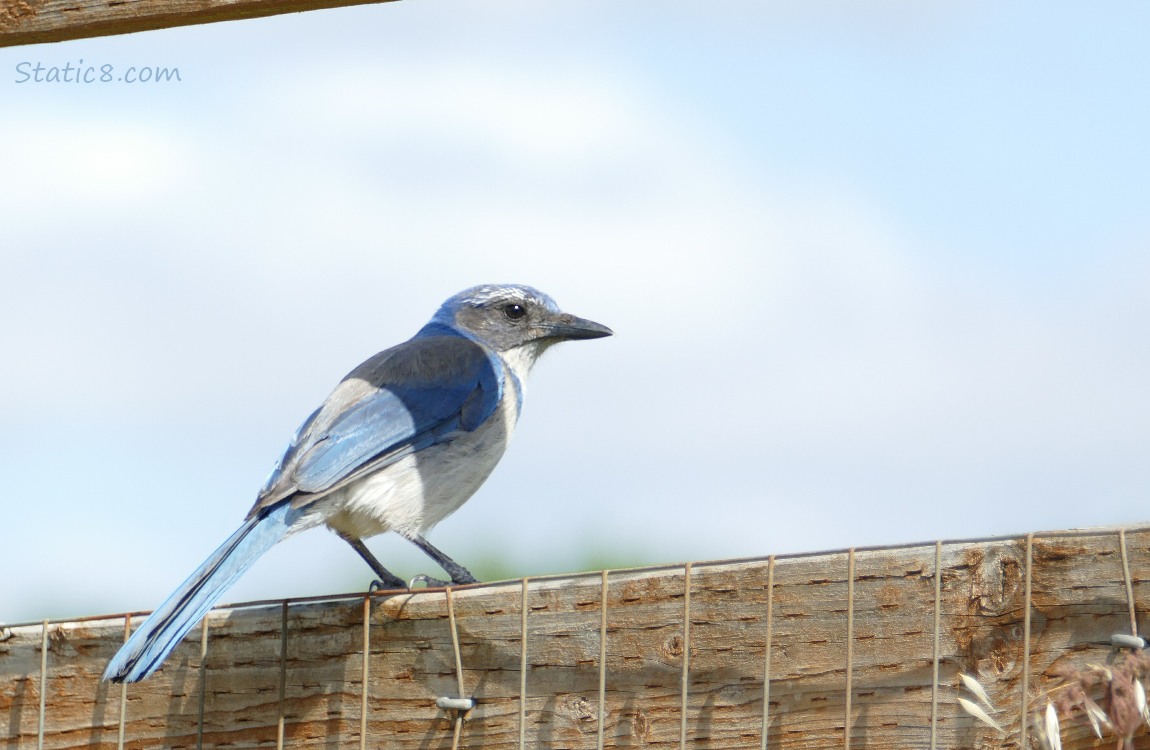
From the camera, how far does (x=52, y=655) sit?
325 centimetres

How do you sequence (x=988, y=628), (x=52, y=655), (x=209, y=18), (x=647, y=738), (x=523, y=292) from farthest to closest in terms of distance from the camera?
(x=523, y=292) → (x=52, y=655) → (x=209, y=18) → (x=647, y=738) → (x=988, y=628)

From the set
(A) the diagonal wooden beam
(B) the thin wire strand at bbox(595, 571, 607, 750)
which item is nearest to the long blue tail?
(B) the thin wire strand at bbox(595, 571, 607, 750)

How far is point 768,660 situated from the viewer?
2545mm

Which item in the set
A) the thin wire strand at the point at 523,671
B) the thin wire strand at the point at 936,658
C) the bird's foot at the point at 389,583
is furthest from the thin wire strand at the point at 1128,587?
the bird's foot at the point at 389,583

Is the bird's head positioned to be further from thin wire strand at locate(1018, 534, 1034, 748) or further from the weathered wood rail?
thin wire strand at locate(1018, 534, 1034, 748)

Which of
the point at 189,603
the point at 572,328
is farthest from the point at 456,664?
the point at 572,328

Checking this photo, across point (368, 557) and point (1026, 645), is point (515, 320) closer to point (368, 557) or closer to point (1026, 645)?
point (368, 557)

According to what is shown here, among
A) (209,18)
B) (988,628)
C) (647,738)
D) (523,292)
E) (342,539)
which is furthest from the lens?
(523,292)

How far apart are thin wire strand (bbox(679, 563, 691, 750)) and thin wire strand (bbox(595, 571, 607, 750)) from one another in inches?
6.3

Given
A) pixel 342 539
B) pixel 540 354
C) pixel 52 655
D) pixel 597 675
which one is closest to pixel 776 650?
pixel 597 675

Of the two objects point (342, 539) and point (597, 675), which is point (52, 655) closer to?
point (597, 675)

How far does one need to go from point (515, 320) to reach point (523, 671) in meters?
3.75

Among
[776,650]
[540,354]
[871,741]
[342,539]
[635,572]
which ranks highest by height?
[540,354]

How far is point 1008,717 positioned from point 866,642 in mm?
302
